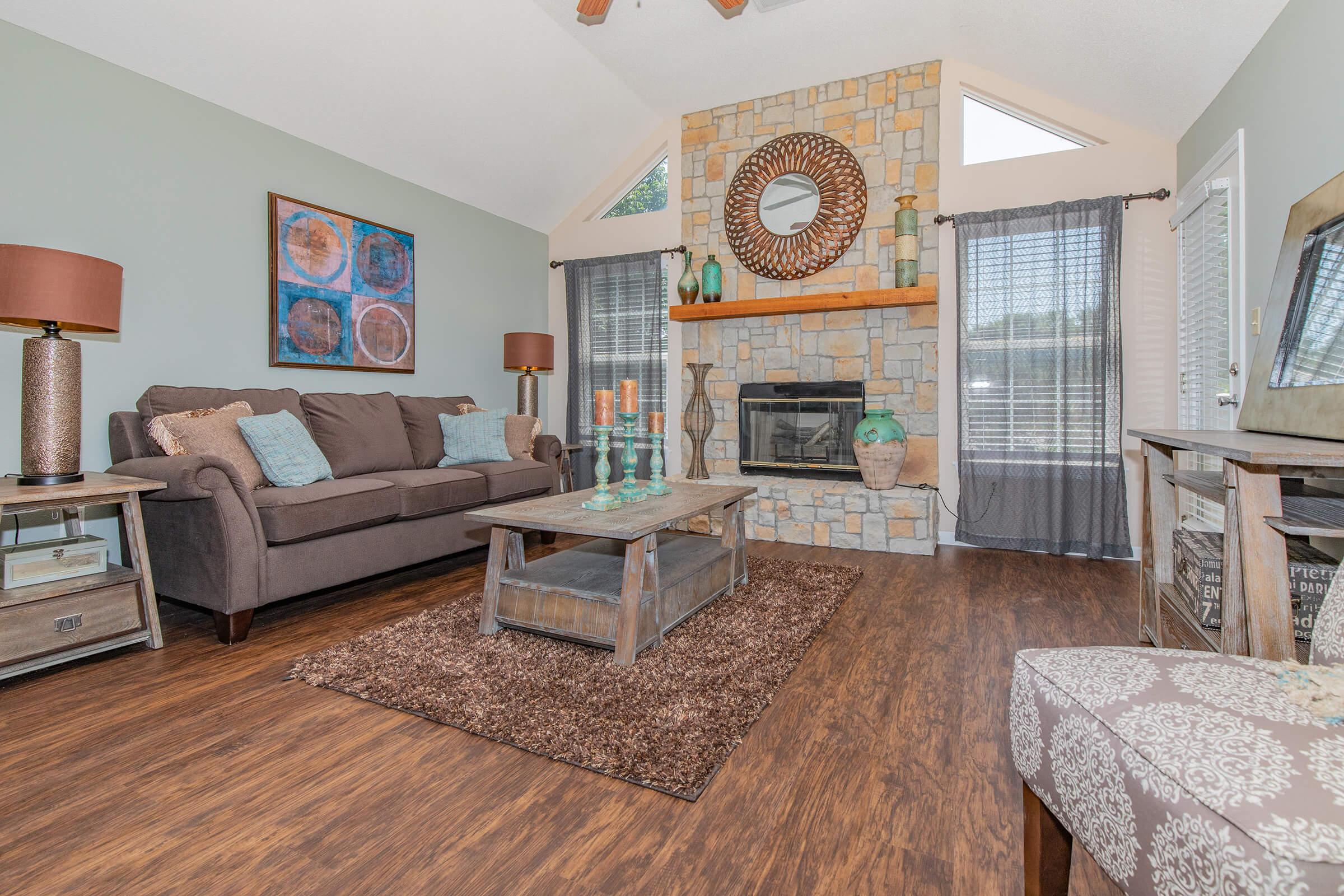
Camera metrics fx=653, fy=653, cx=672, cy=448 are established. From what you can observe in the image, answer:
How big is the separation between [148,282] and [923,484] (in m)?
4.48

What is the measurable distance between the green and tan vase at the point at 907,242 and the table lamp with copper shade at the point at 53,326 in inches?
159

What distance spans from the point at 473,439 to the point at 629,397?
2006 mm

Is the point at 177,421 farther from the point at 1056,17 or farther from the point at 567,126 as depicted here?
the point at 1056,17

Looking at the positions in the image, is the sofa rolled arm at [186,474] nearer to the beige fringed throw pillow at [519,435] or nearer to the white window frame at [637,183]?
the beige fringed throw pillow at [519,435]

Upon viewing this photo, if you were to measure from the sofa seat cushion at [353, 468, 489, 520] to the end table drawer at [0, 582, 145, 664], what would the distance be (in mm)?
1062

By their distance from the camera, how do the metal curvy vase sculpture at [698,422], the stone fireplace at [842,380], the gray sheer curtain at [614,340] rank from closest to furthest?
the stone fireplace at [842,380], the metal curvy vase sculpture at [698,422], the gray sheer curtain at [614,340]

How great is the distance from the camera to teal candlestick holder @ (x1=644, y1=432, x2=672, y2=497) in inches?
114

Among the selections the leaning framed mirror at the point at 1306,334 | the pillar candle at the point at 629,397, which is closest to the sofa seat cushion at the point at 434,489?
the pillar candle at the point at 629,397

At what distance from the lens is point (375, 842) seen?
1.38 meters

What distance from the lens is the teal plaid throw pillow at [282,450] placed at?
9.78 ft

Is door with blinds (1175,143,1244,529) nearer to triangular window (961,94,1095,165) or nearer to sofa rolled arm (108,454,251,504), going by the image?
triangular window (961,94,1095,165)

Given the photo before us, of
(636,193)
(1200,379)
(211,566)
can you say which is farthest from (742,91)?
(211,566)

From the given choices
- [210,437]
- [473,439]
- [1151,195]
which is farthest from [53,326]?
[1151,195]

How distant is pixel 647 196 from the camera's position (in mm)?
5434
